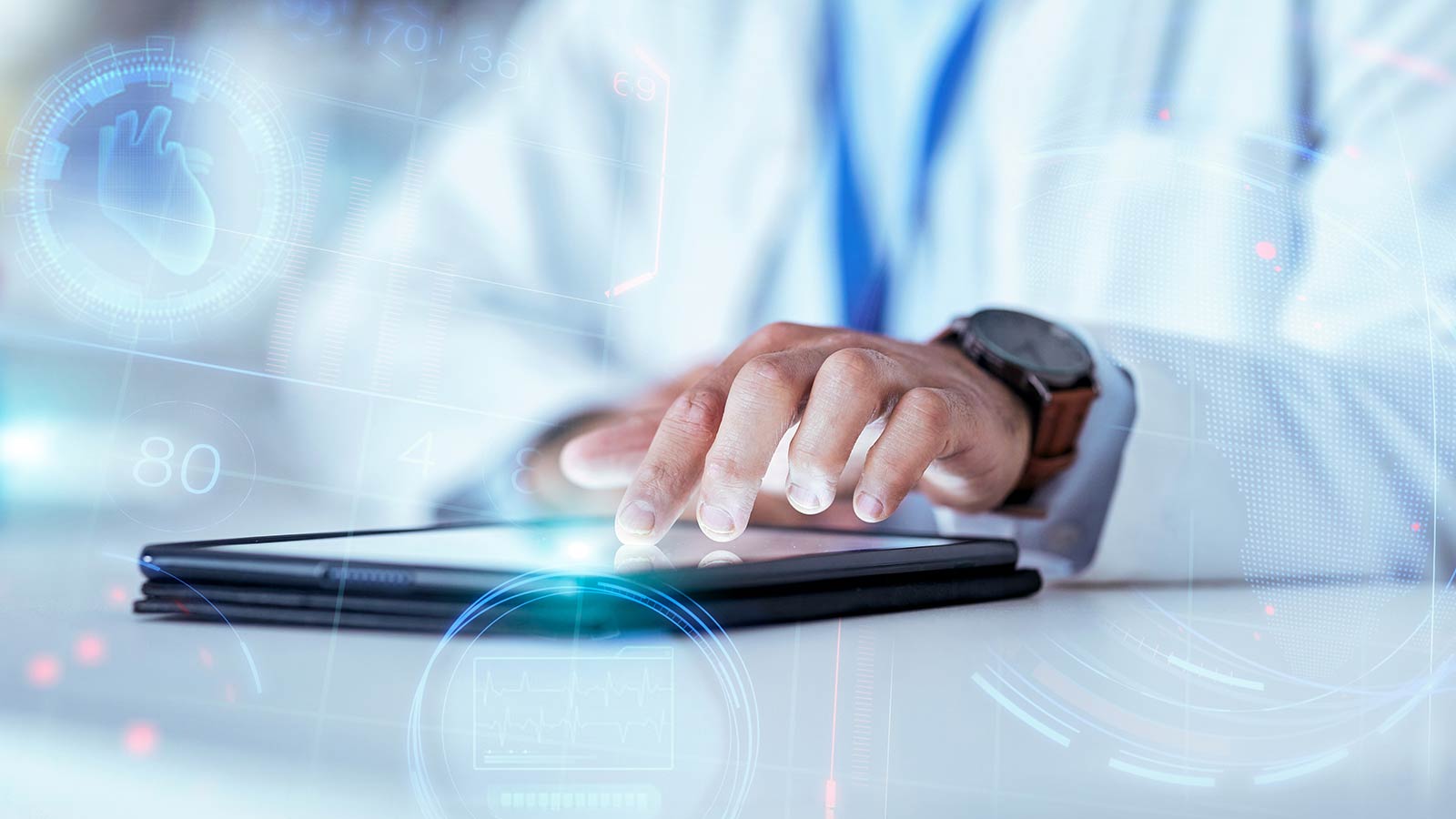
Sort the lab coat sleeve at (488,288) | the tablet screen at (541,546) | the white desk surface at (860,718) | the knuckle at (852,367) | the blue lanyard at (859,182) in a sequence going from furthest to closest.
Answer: the blue lanyard at (859,182) → the lab coat sleeve at (488,288) → the knuckle at (852,367) → the tablet screen at (541,546) → the white desk surface at (860,718)

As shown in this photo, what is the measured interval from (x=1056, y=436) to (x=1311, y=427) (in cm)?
17

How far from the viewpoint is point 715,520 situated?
390 mm

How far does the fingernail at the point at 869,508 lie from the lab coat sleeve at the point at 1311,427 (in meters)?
0.21

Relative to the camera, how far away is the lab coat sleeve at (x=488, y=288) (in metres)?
0.76

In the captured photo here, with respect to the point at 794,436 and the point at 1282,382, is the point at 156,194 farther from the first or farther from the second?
the point at 1282,382

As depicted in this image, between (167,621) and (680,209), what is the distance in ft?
2.55

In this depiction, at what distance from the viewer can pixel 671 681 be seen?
31 centimetres

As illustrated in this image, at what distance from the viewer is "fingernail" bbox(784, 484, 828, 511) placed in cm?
41

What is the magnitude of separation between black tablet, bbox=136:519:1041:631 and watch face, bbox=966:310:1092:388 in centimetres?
21

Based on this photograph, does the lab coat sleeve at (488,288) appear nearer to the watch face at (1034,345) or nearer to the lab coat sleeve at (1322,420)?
the watch face at (1034,345)

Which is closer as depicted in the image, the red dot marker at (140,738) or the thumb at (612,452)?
the red dot marker at (140,738)

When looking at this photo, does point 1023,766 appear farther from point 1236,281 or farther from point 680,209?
point 680,209

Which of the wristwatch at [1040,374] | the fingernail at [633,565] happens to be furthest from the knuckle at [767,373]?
the wristwatch at [1040,374]

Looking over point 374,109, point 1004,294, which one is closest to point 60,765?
point 374,109
